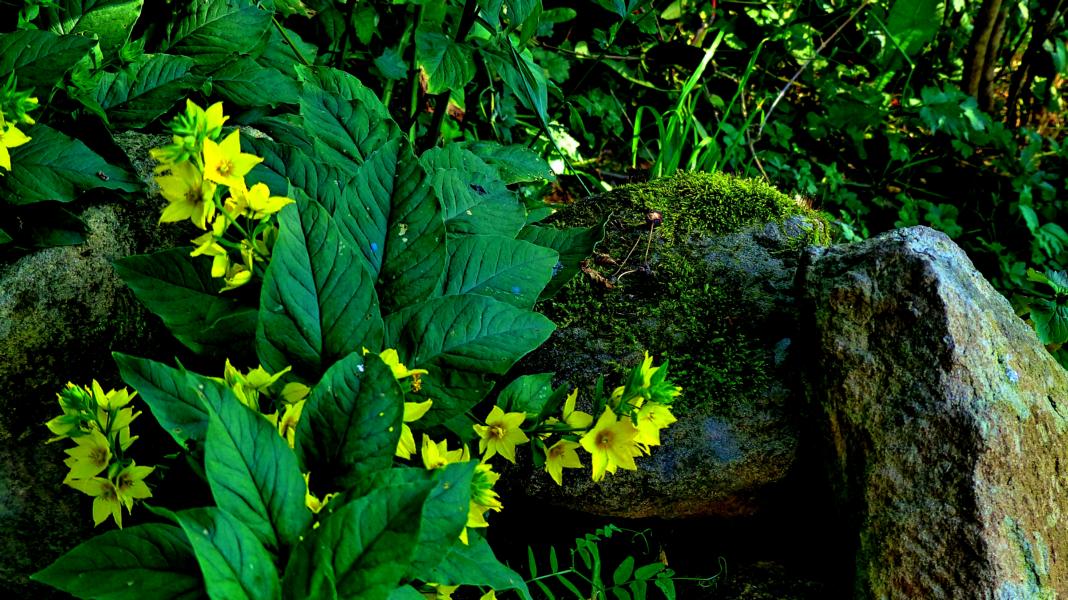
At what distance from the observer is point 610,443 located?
5.36ft

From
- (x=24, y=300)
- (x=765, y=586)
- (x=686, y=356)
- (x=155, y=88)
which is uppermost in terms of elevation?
(x=155, y=88)

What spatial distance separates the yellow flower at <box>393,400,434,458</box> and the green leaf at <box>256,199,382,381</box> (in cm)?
16

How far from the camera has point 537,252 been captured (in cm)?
198

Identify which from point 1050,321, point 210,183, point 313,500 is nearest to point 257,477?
point 313,500

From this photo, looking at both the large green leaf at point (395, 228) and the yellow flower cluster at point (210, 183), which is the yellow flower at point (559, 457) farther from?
the yellow flower cluster at point (210, 183)

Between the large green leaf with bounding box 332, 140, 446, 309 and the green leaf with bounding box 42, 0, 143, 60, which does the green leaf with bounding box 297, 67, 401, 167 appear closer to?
the large green leaf with bounding box 332, 140, 446, 309

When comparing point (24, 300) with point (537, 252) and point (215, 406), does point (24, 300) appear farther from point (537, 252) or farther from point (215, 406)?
point (537, 252)

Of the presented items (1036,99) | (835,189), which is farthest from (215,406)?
(1036,99)

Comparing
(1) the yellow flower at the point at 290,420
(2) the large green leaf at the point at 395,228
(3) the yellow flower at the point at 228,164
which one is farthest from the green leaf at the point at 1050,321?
(3) the yellow flower at the point at 228,164

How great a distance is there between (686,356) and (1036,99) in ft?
11.0

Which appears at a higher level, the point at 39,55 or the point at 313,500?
the point at 39,55

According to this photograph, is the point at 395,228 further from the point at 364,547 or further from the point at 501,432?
the point at 364,547

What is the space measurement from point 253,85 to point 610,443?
56.5 inches

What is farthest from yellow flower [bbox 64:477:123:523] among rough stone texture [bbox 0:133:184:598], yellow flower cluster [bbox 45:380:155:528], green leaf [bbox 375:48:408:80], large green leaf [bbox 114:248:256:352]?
green leaf [bbox 375:48:408:80]
